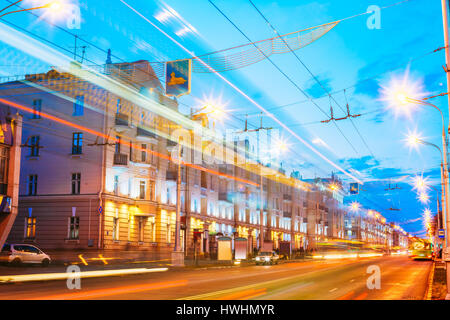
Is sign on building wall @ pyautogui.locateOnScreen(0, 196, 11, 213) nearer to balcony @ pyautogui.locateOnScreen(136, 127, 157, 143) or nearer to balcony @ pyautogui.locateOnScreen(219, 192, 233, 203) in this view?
balcony @ pyautogui.locateOnScreen(136, 127, 157, 143)

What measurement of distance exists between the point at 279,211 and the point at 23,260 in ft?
187

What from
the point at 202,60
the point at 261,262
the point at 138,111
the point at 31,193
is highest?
the point at 138,111

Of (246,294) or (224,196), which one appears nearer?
(246,294)

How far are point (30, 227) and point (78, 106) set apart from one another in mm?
11128

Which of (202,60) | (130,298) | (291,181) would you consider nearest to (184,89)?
(202,60)

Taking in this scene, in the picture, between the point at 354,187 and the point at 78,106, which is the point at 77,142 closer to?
the point at 78,106

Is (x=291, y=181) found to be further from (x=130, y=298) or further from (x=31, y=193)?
(x=130, y=298)

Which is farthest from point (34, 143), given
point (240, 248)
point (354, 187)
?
point (354, 187)

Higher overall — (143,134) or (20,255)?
(143,134)

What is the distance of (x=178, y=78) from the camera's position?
17.2 metres

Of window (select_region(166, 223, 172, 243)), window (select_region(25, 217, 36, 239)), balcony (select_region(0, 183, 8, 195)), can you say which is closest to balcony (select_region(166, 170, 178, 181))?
window (select_region(166, 223, 172, 243))

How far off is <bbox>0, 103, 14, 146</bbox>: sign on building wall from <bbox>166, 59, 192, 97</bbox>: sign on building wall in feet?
62.9

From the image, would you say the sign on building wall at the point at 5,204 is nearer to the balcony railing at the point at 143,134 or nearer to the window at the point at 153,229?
the balcony railing at the point at 143,134

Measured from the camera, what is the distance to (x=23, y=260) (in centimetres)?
3316
